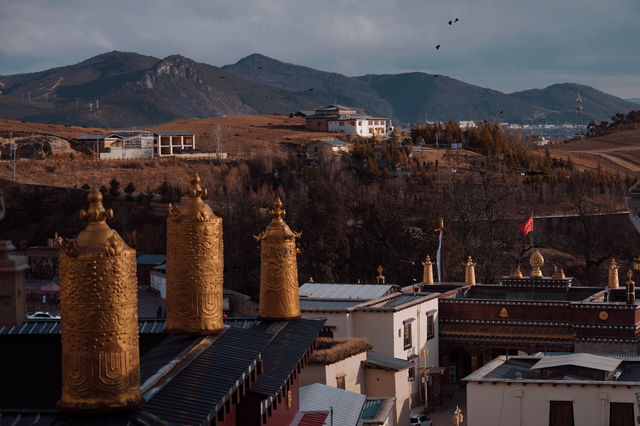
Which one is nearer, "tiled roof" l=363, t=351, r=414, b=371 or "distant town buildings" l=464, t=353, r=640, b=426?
"distant town buildings" l=464, t=353, r=640, b=426

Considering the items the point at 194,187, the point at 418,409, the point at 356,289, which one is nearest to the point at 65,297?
the point at 194,187

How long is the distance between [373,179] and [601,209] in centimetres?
1844

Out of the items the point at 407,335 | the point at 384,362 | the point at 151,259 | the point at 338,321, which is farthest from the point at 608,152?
the point at 384,362

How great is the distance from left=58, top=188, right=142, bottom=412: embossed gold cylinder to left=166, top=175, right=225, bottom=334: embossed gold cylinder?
14.9 ft

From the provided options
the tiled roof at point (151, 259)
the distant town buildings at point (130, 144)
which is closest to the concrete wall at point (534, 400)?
the tiled roof at point (151, 259)

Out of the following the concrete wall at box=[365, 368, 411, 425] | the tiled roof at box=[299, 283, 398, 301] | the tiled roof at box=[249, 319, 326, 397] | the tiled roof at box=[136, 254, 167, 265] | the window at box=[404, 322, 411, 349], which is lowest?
the concrete wall at box=[365, 368, 411, 425]

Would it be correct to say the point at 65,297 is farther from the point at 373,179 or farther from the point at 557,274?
the point at 373,179

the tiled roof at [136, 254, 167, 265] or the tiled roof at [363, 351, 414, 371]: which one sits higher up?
the tiled roof at [136, 254, 167, 265]

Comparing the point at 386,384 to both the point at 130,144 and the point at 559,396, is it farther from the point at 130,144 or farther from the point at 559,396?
the point at 130,144

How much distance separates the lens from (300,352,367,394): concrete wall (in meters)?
26.5

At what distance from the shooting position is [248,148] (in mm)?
107062

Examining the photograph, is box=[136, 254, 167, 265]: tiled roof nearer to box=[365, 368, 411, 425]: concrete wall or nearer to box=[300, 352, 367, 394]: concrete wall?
box=[365, 368, 411, 425]: concrete wall

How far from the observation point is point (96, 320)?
403 inches

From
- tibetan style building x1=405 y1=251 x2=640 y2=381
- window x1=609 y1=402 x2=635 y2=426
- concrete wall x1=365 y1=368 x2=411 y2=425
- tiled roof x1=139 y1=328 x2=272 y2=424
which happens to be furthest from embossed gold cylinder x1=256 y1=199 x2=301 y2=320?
tibetan style building x1=405 y1=251 x2=640 y2=381
